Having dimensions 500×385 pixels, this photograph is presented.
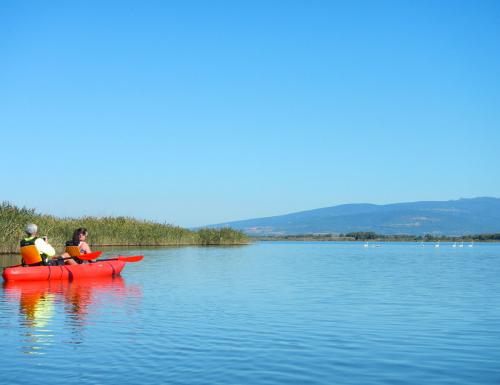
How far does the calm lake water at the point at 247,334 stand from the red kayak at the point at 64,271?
374mm

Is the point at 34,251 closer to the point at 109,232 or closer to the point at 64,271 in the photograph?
the point at 64,271

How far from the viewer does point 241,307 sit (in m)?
14.2

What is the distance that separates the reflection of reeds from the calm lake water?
1309cm

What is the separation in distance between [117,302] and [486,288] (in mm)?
10633

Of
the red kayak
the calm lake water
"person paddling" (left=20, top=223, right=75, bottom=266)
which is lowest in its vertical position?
the calm lake water

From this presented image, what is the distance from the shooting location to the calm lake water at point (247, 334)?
817 cm

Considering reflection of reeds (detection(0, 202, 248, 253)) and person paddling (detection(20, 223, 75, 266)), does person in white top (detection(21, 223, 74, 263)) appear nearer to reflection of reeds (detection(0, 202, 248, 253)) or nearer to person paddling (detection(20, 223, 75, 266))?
person paddling (detection(20, 223, 75, 266))

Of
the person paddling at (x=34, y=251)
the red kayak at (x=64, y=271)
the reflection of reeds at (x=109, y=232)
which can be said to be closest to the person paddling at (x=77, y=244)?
the red kayak at (x=64, y=271)

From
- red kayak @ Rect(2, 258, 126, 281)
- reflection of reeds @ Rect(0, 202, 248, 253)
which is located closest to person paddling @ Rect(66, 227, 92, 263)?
red kayak @ Rect(2, 258, 126, 281)

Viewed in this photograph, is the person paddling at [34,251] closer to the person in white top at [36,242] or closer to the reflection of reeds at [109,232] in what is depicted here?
the person in white top at [36,242]

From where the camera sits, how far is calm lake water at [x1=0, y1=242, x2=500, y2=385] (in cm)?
817

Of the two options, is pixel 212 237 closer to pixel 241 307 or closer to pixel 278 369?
pixel 241 307

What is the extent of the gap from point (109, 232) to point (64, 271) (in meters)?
23.8

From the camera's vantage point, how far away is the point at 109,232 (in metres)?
43.8
